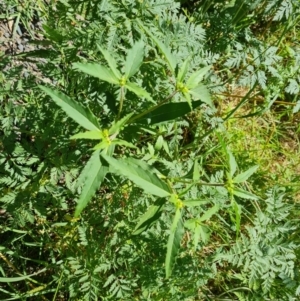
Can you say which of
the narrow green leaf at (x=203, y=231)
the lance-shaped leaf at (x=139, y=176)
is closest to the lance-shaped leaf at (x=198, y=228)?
the narrow green leaf at (x=203, y=231)

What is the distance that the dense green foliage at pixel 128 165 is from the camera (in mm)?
1569

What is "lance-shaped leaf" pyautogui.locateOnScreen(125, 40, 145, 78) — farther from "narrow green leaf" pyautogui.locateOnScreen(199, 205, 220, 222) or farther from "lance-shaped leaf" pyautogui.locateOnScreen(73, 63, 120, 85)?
"narrow green leaf" pyautogui.locateOnScreen(199, 205, 220, 222)

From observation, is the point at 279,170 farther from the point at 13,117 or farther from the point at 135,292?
the point at 13,117

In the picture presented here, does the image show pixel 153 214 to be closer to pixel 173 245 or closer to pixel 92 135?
pixel 173 245

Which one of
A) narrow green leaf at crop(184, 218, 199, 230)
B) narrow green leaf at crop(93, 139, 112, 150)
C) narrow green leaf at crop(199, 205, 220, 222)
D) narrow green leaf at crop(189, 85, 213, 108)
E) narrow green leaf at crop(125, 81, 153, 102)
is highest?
narrow green leaf at crop(189, 85, 213, 108)

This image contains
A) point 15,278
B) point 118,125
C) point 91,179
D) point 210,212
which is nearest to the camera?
point 91,179

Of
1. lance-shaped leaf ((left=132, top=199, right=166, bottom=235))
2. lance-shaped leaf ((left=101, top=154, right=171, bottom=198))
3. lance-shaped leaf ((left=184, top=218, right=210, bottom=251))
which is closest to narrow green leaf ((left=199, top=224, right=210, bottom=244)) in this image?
lance-shaped leaf ((left=184, top=218, right=210, bottom=251))

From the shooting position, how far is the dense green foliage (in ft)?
5.15

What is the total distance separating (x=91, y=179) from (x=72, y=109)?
8.2 inches

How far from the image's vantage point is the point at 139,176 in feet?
4.32

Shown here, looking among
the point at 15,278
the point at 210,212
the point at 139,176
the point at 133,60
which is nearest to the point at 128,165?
the point at 139,176

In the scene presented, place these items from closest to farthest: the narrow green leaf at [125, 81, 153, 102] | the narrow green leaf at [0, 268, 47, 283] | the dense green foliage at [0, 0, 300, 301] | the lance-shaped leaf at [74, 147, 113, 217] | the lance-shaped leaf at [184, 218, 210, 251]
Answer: the lance-shaped leaf at [74, 147, 113, 217], the narrow green leaf at [125, 81, 153, 102], the dense green foliage at [0, 0, 300, 301], the lance-shaped leaf at [184, 218, 210, 251], the narrow green leaf at [0, 268, 47, 283]

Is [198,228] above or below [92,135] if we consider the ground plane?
below

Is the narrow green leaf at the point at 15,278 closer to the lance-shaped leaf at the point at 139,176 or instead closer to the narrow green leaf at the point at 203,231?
the narrow green leaf at the point at 203,231
